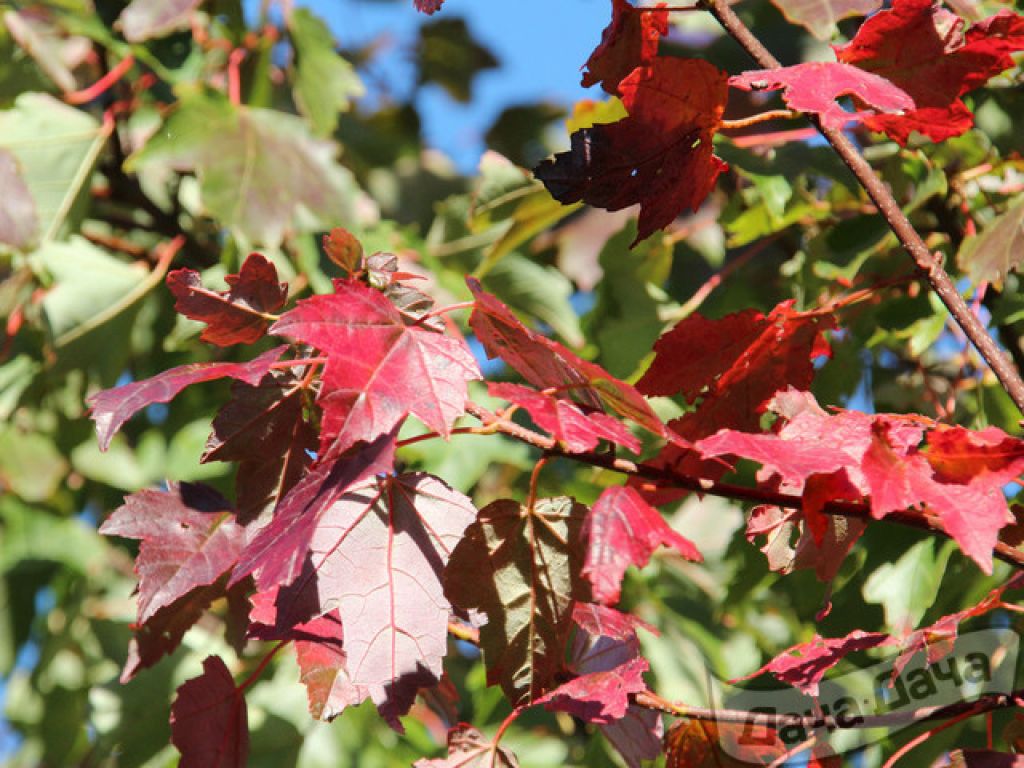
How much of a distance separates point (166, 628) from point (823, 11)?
0.58 meters

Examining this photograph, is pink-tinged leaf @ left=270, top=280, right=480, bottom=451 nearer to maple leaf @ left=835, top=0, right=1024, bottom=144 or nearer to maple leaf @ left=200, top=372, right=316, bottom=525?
maple leaf @ left=200, top=372, right=316, bottom=525

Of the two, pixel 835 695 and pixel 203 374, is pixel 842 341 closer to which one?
pixel 835 695

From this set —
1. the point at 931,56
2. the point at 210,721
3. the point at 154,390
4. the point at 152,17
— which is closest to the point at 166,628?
the point at 210,721

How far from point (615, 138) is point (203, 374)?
9.5 inches

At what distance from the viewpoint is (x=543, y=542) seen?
2.02 feet

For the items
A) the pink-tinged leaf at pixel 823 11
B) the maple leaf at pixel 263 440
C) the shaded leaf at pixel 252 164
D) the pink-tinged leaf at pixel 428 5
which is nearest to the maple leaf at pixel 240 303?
the maple leaf at pixel 263 440

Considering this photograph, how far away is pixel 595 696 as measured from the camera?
1.89 feet

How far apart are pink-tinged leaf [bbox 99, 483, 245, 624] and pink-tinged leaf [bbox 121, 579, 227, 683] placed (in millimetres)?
44

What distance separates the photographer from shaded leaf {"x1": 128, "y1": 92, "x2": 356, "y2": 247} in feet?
4.01

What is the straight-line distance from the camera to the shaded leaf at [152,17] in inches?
47.5

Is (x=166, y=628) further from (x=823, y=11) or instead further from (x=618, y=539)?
(x=823, y=11)

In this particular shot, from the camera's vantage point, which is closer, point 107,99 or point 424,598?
point 424,598

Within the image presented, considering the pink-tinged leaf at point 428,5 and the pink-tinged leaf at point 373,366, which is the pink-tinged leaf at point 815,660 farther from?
the pink-tinged leaf at point 428,5

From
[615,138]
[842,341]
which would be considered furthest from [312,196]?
[615,138]
